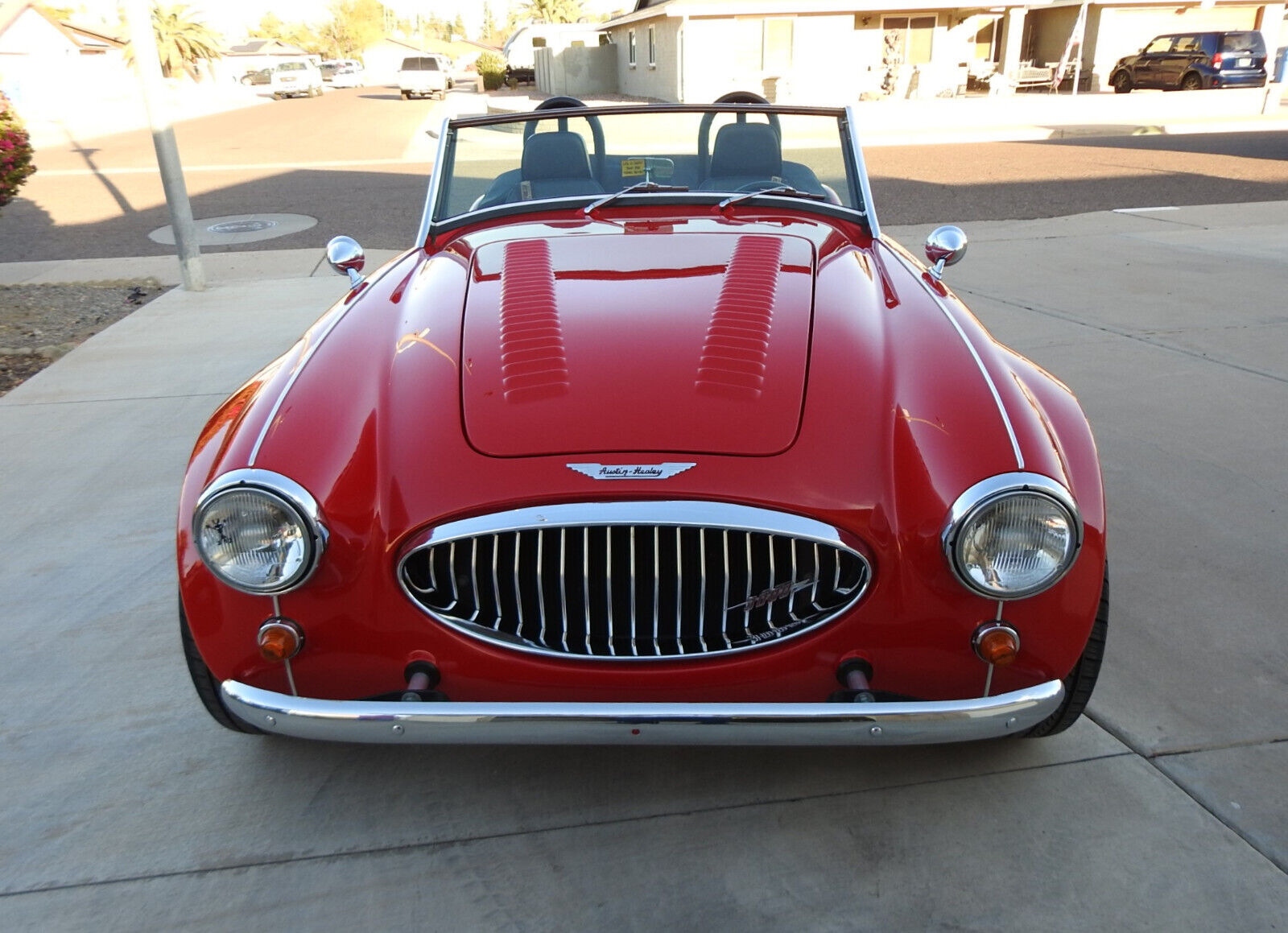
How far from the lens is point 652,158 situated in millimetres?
3611

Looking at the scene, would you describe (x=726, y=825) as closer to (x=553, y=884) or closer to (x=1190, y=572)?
(x=553, y=884)

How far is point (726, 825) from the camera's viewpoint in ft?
7.03

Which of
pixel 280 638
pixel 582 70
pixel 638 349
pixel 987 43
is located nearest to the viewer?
pixel 280 638

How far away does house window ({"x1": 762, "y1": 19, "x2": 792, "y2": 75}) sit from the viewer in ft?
90.0

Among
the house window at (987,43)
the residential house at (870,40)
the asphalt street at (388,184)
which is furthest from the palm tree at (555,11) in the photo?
the asphalt street at (388,184)

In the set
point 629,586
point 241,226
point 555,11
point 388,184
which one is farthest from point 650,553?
point 555,11

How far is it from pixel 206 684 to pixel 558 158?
7.30 ft

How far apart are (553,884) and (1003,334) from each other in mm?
4468

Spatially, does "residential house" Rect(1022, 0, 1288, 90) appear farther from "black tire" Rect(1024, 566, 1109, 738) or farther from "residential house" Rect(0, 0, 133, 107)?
"residential house" Rect(0, 0, 133, 107)

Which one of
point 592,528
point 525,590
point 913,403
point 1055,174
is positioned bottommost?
point 1055,174

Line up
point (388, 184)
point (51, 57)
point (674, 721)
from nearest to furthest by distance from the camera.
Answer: point (674, 721) → point (388, 184) → point (51, 57)

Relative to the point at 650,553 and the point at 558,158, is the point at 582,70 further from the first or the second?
the point at 650,553

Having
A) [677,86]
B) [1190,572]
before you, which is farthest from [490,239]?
[677,86]

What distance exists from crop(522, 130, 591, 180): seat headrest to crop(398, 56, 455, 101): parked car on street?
3513cm
